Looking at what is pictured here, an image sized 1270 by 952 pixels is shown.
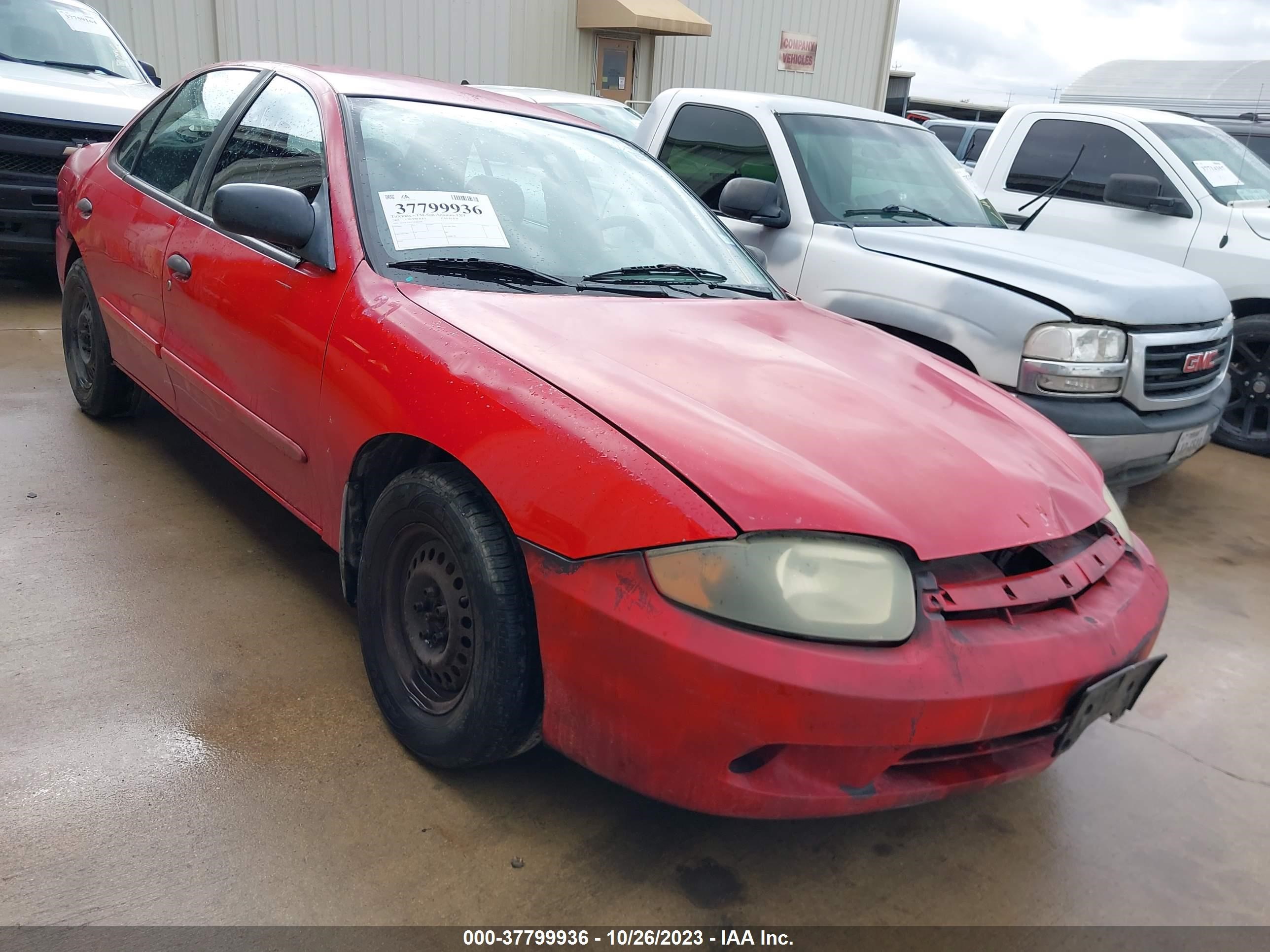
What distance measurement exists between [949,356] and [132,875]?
3.44 m

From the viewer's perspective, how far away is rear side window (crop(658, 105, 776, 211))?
16.4 ft

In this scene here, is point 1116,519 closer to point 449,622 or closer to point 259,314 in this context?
point 449,622

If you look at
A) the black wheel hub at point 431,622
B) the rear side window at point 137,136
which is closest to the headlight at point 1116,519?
the black wheel hub at point 431,622

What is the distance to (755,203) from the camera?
452cm

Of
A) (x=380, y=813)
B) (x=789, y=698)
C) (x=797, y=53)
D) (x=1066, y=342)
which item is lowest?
(x=380, y=813)

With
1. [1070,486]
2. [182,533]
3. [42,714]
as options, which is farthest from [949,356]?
[42,714]

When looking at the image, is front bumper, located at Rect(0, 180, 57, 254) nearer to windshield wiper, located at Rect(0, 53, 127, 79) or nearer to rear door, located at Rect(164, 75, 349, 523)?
windshield wiper, located at Rect(0, 53, 127, 79)

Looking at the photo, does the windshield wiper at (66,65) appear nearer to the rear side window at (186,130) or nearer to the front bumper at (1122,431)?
the rear side window at (186,130)

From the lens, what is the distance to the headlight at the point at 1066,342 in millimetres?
3910

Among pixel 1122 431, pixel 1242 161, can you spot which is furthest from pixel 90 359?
pixel 1242 161

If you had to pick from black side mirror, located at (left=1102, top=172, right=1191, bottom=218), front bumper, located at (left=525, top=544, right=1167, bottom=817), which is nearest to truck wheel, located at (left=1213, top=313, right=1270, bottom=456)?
black side mirror, located at (left=1102, top=172, right=1191, bottom=218)

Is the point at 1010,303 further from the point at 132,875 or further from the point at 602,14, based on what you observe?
the point at 602,14

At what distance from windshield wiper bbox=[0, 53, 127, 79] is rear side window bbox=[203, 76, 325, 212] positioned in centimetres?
494

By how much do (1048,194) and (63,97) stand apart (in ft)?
20.6
